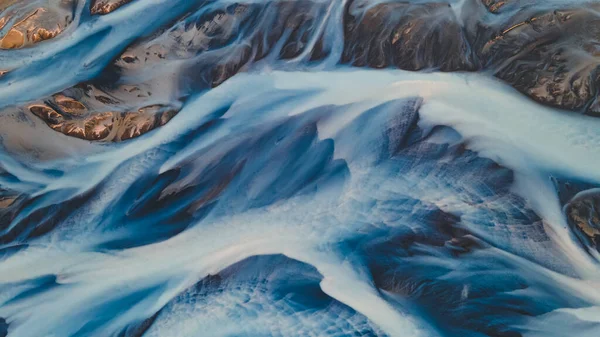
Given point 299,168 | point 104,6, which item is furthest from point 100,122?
point 299,168

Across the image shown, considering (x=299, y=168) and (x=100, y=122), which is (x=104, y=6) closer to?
(x=100, y=122)

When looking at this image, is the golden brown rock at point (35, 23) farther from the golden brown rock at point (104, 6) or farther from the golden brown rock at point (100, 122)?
the golden brown rock at point (100, 122)

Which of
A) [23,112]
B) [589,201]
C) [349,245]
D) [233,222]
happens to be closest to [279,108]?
[233,222]

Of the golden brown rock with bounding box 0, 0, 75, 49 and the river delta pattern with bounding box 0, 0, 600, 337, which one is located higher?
the golden brown rock with bounding box 0, 0, 75, 49

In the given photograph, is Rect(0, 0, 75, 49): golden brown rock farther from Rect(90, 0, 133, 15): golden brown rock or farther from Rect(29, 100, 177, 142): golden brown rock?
Rect(29, 100, 177, 142): golden brown rock

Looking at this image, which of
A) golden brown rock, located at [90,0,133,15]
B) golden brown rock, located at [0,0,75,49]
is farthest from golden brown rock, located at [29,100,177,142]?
golden brown rock, located at [90,0,133,15]

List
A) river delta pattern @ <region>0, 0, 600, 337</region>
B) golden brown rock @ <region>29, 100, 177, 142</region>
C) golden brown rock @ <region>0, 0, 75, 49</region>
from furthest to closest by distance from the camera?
1. golden brown rock @ <region>0, 0, 75, 49</region>
2. golden brown rock @ <region>29, 100, 177, 142</region>
3. river delta pattern @ <region>0, 0, 600, 337</region>

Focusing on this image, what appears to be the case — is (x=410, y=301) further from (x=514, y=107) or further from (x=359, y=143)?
(x=514, y=107)
